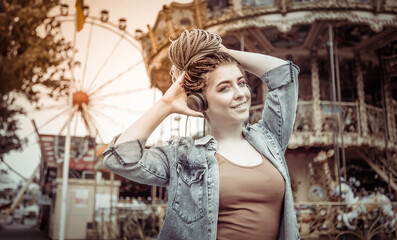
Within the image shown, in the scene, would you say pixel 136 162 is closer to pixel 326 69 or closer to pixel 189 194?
pixel 189 194

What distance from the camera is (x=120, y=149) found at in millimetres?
1397

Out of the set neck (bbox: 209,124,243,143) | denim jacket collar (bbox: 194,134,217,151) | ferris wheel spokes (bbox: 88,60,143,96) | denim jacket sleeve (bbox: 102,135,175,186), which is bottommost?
denim jacket sleeve (bbox: 102,135,175,186)

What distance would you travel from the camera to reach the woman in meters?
1.39

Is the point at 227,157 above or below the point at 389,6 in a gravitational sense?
below

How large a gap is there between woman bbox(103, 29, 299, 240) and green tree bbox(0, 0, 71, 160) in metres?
3.75

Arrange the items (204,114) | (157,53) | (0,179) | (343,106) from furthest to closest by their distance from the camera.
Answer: (157,53) → (343,106) → (0,179) → (204,114)

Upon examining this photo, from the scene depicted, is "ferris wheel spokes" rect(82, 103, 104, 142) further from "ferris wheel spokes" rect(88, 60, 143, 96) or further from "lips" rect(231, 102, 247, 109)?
"lips" rect(231, 102, 247, 109)

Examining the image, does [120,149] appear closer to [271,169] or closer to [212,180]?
[212,180]

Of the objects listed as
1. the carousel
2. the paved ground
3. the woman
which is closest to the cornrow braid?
the woman

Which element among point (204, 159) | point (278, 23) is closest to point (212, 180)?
point (204, 159)

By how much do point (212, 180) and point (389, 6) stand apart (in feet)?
29.3

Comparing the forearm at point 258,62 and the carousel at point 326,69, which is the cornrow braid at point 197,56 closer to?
the forearm at point 258,62

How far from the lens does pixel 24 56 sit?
4.90m

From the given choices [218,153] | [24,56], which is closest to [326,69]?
[24,56]
